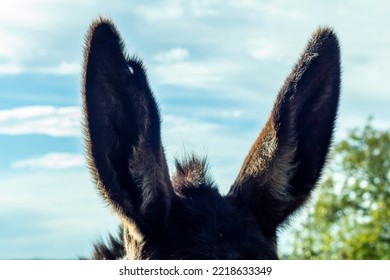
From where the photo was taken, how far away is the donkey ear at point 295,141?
397 cm

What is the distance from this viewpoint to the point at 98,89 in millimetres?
3553

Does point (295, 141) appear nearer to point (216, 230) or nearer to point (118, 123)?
point (216, 230)

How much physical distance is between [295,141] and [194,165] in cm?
83

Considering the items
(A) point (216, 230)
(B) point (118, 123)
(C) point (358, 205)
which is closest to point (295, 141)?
(A) point (216, 230)

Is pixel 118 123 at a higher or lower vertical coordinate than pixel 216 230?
higher

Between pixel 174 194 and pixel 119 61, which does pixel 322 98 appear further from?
pixel 119 61

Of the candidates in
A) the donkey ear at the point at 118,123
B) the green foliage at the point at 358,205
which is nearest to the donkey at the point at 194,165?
the donkey ear at the point at 118,123

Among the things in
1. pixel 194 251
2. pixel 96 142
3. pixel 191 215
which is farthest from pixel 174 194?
pixel 96 142

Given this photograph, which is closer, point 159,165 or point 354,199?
point 159,165

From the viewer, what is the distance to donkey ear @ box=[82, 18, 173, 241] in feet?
11.5

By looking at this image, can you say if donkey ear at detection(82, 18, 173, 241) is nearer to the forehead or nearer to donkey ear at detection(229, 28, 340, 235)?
the forehead

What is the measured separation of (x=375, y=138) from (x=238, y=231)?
30716 millimetres

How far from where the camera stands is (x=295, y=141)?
4055 millimetres

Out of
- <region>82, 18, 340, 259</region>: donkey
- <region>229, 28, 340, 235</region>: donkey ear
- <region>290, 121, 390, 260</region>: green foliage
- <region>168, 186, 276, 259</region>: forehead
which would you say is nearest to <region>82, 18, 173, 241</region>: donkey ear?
<region>82, 18, 340, 259</region>: donkey
